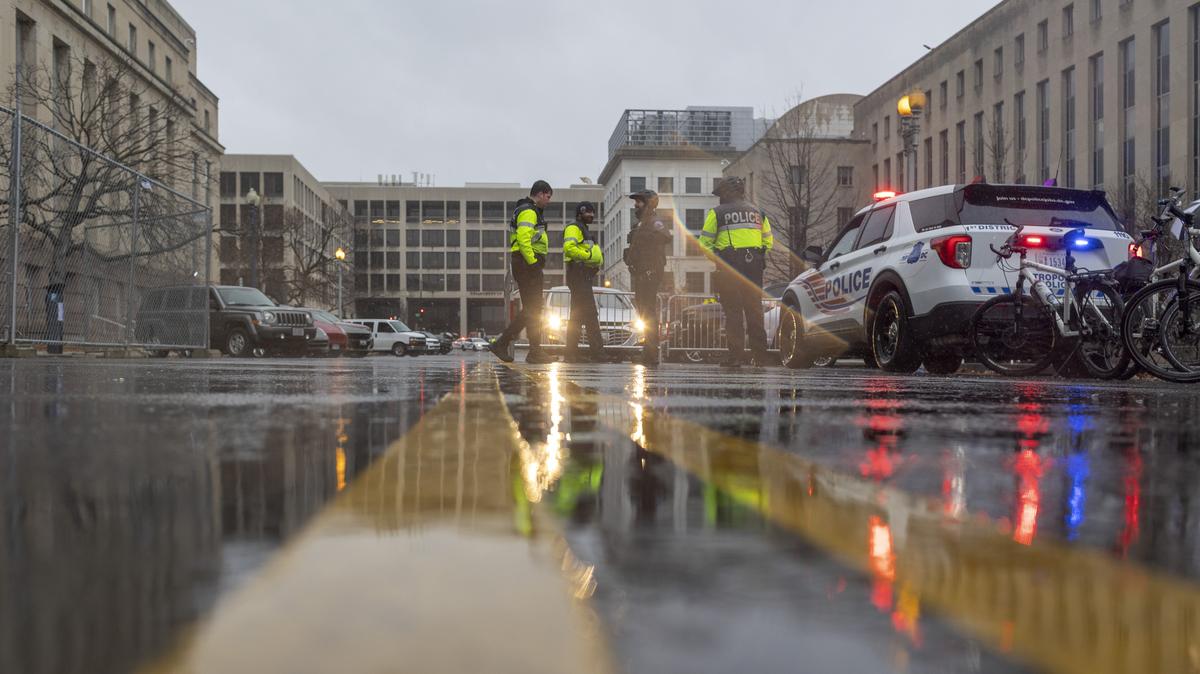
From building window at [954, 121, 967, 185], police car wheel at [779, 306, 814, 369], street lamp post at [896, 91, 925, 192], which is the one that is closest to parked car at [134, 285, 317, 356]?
street lamp post at [896, 91, 925, 192]

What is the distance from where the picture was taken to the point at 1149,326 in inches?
282

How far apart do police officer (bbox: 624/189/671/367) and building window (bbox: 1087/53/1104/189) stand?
116 ft

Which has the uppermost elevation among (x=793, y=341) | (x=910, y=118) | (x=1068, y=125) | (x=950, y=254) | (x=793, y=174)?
(x=1068, y=125)

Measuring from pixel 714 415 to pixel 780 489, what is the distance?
5.74ft

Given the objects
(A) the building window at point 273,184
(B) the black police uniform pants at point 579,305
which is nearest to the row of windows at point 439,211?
(A) the building window at point 273,184

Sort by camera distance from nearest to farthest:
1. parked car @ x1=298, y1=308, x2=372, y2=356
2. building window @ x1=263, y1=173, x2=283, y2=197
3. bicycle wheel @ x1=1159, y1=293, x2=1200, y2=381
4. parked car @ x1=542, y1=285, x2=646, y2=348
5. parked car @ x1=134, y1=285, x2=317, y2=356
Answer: bicycle wheel @ x1=1159, y1=293, x2=1200, y2=381 < parked car @ x1=542, y1=285, x2=646, y2=348 < parked car @ x1=134, y1=285, x2=317, y2=356 < parked car @ x1=298, y1=308, x2=372, y2=356 < building window @ x1=263, y1=173, x2=283, y2=197

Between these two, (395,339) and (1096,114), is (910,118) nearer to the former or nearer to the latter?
(1096,114)

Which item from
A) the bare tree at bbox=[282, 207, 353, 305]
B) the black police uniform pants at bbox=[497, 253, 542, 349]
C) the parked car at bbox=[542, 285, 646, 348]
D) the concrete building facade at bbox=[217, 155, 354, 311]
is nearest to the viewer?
the black police uniform pants at bbox=[497, 253, 542, 349]

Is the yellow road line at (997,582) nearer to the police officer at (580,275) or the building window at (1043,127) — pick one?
the police officer at (580,275)

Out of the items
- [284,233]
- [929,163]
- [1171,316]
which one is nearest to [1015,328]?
[1171,316]

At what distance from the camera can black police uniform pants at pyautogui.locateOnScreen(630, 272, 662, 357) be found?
12.1 metres

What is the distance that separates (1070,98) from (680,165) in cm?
4900

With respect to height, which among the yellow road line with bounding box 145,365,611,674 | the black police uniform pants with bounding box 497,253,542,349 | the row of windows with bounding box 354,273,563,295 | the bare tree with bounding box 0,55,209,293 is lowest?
the yellow road line with bounding box 145,365,611,674

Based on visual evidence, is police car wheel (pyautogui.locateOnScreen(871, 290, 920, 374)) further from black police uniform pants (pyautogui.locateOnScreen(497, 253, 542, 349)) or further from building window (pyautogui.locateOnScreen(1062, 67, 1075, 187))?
building window (pyautogui.locateOnScreen(1062, 67, 1075, 187))
